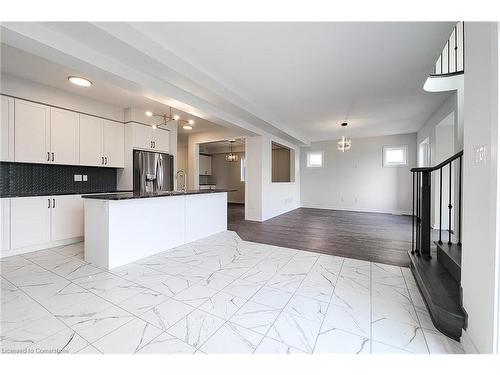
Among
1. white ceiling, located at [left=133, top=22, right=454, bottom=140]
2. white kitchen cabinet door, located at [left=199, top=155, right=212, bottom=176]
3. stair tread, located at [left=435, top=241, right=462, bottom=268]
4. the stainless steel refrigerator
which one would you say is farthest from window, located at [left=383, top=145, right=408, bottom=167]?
white kitchen cabinet door, located at [left=199, top=155, right=212, bottom=176]

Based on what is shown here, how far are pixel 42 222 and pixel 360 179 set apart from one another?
845 cm

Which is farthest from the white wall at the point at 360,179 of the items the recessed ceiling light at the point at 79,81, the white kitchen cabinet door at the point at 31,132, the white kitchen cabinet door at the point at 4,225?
the white kitchen cabinet door at the point at 4,225

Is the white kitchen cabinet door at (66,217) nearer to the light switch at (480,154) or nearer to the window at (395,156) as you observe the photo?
the light switch at (480,154)

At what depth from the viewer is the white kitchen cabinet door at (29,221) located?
301cm

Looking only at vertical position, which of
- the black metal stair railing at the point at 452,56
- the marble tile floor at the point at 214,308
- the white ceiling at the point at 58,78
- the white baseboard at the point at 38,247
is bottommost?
the marble tile floor at the point at 214,308

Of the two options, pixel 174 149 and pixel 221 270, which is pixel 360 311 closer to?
pixel 221 270

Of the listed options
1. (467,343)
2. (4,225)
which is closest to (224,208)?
(4,225)

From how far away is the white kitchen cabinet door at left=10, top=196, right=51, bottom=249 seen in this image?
3014 mm

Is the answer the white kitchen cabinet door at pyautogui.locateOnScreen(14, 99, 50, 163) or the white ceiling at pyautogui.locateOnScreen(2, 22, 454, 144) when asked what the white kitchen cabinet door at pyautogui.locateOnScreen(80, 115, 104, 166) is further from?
the white ceiling at pyautogui.locateOnScreen(2, 22, 454, 144)

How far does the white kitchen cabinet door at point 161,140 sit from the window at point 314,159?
555cm

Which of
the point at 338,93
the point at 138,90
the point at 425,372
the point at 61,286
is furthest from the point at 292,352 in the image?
the point at 338,93

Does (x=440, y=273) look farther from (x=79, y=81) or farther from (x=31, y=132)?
(x=31, y=132)

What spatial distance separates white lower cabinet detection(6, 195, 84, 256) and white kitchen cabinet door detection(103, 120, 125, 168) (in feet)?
3.19

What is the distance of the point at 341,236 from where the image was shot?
13.8 feet
